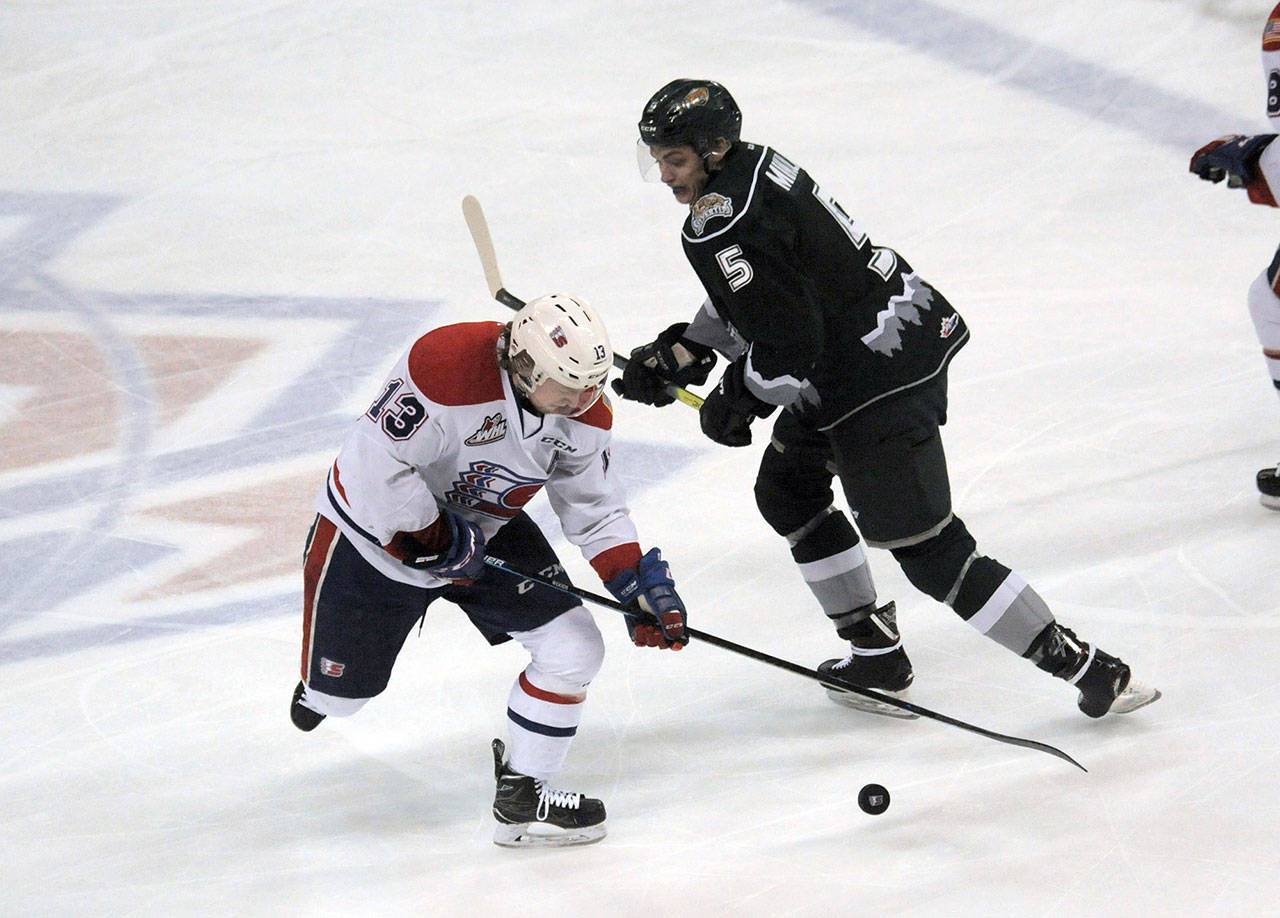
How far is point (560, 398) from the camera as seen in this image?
8.09 feet

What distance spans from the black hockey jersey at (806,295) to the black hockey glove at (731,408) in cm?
4

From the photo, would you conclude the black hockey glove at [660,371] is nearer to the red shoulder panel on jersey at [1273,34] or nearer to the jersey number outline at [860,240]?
the jersey number outline at [860,240]

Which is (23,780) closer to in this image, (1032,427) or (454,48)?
(1032,427)

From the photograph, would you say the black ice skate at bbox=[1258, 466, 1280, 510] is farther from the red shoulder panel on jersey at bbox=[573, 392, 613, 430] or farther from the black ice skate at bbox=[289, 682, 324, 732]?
the black ice skate at bbox=[289, 682, 324, 732]

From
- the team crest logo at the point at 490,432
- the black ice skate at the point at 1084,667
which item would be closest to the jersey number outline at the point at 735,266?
the team crest logo at the point at 490,432

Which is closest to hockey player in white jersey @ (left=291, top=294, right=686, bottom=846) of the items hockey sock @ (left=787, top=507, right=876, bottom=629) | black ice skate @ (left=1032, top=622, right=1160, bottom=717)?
hockey sock @ (left=787, top=507, right=876, bottom=629)

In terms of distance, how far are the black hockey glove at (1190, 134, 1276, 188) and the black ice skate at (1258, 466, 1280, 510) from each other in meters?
0.80

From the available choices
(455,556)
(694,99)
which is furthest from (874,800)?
(694,99)

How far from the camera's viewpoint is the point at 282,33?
7.30 m

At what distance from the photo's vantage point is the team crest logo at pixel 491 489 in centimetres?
265

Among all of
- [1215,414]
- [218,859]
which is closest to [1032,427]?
[1215,414]

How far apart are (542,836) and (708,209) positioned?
1.29 meters

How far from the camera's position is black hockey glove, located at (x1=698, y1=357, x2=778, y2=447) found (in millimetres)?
2877

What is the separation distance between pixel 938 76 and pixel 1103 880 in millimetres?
5045
